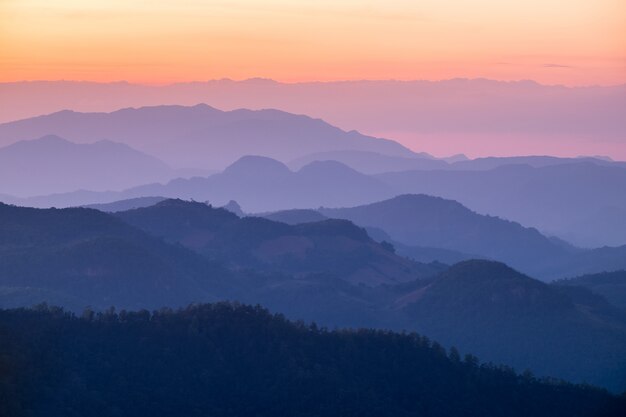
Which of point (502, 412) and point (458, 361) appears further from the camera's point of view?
point (458, 361)

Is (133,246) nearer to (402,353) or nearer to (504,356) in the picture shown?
(504,356)

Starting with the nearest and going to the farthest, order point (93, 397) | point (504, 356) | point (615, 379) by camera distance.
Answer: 1. point (93, 397)
2. point (615, 379)
3. point (504, 356)

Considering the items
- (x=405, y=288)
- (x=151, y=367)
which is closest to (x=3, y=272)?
(x=405, y=288)

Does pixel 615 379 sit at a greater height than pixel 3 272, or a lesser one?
lesser

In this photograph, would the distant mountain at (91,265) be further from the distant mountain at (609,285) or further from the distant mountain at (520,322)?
the distant mountain at (609,285)

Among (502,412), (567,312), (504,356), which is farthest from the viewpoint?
(567,312)

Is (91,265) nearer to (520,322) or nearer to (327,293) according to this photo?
(327,293)

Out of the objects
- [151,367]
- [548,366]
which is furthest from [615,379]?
[151,367]

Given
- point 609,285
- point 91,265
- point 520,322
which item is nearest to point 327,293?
point 520,322

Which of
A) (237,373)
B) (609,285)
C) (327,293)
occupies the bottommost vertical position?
(237,373)
